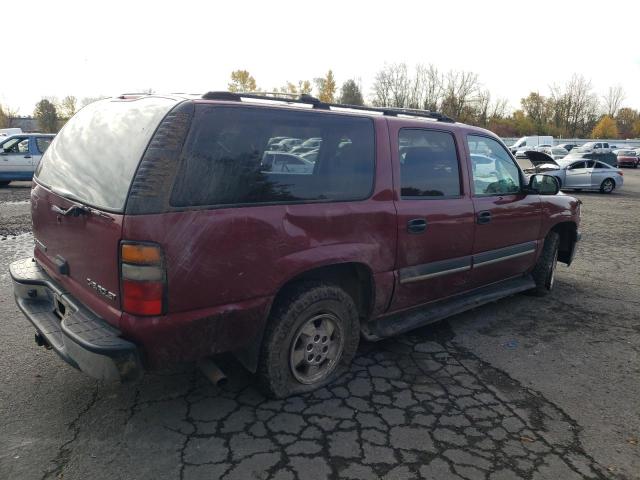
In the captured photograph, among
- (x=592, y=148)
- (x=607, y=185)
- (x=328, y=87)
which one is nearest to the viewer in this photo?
(x=607, y=185)

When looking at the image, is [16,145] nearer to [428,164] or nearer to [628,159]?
[428,164]

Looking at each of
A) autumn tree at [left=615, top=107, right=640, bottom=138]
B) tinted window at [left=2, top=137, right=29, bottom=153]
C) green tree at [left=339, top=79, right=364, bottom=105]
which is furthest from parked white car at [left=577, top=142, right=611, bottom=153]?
autumn tree at [left=615, top=107, right=640, bottom=138]

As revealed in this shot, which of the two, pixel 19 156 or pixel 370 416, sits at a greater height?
pixel 19 156

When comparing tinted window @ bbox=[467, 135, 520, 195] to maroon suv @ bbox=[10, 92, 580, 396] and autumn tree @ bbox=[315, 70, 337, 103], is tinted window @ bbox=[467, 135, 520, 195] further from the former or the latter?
autumn tree @ bbox=[315, 70, 337, 103]

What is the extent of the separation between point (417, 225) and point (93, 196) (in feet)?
7.18

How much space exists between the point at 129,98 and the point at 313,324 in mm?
1892

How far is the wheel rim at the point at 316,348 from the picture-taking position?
10.1 ft

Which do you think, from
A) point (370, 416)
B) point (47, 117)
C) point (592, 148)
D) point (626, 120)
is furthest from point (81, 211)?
point (626, 120)

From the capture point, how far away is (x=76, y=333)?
8.05 ft

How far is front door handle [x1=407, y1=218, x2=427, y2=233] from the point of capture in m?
3.45

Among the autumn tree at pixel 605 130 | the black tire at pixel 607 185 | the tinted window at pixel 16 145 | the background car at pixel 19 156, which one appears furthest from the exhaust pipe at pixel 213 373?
the autumn tree at pixel 605 130

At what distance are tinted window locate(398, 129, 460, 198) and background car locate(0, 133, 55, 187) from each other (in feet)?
46.0

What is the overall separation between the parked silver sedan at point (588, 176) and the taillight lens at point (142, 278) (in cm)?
1926

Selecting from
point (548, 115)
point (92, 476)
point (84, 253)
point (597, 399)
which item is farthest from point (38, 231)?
point (548, 115)
